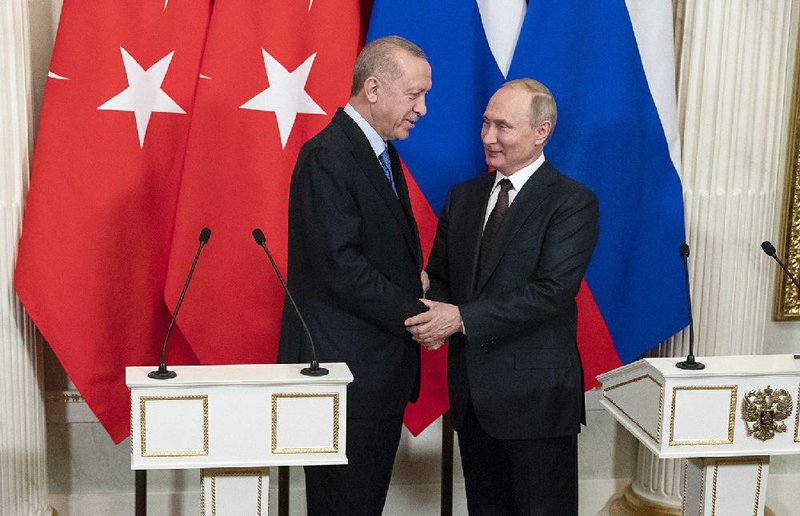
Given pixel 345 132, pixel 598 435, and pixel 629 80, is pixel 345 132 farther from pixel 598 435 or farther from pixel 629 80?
pixel 598 435

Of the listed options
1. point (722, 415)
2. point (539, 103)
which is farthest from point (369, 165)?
point (722, 415)

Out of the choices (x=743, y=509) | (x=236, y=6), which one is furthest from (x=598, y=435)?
(x=236, y=6)

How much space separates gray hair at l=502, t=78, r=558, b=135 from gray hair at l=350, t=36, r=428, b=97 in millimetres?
356

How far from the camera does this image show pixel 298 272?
9.02 feet

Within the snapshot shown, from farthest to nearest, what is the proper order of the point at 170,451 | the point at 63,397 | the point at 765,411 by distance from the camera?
the point at 63,397 → the point at 765,411 → the point at 170,451

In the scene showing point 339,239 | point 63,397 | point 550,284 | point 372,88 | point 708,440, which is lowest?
point 63,397

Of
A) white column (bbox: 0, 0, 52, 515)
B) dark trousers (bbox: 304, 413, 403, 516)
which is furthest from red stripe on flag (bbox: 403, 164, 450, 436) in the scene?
white column (bbox: 0, 0, 52, 515)

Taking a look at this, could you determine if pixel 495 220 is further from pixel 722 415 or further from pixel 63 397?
pixel 63 397

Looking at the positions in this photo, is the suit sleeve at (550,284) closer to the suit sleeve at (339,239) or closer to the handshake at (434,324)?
the handshake at (434,324)

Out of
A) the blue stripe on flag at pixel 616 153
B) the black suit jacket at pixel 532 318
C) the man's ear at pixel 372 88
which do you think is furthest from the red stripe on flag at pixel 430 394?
the man's ear at pixel 372 88

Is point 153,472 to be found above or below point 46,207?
below

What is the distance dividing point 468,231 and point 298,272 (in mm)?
525

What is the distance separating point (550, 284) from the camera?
2746 millimetres

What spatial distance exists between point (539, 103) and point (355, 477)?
116cm
